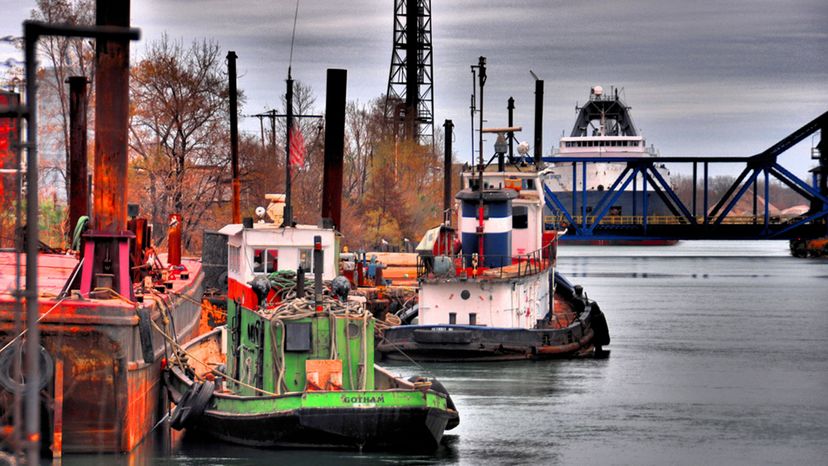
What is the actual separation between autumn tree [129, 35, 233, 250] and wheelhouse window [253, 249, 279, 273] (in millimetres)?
29852

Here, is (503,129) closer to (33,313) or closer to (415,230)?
(33,313)

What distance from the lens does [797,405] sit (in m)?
34.6

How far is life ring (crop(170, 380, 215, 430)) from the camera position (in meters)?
25.6

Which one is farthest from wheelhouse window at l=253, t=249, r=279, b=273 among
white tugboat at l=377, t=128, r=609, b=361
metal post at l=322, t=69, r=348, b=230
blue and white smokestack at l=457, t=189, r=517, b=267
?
metal post at l=322, t=69, r=348, b=230

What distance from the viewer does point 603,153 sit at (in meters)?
135

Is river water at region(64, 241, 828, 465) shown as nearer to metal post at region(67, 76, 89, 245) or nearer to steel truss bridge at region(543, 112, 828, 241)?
metal post at region(67, 76, 89, 245)

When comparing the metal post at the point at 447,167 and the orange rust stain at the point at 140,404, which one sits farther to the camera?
the metal post at the point at 447,167

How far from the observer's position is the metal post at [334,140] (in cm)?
4406

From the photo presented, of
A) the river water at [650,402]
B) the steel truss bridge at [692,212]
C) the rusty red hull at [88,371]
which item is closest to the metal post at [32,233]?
the rusty red hull at [88,371]

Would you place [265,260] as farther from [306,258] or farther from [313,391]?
[313,391]

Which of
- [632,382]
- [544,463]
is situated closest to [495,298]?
[632,382]

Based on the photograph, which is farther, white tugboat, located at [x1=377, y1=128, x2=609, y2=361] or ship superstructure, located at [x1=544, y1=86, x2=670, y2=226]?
ship superstructure, located at [x1=544, y1=86, x2=670, y2=226]

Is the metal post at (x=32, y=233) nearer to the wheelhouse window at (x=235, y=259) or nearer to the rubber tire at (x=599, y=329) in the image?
the wheelhouse window at (x=235, y=259)

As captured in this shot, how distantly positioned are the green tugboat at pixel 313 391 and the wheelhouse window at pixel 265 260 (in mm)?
5484
